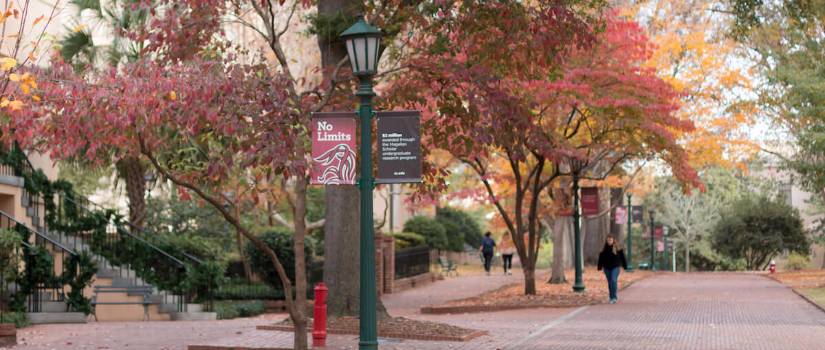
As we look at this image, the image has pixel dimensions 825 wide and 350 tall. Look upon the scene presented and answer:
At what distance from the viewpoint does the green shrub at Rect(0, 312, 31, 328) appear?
19.5m

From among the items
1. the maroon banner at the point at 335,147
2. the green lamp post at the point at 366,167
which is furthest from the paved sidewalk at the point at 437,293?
the maroon banner at the point at 335,147

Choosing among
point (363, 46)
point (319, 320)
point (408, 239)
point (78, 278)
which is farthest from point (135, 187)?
point (363, 46)

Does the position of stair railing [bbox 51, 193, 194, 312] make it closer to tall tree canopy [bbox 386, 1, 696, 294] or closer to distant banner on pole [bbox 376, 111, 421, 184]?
tall tree canopy [bbox 386, 1, 696, 294]

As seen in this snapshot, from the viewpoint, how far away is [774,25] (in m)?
25.3

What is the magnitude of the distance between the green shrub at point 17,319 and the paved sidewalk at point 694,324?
357 inches

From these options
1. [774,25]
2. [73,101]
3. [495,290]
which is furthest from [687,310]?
[73,101]

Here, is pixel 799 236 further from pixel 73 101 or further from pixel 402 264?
pixel 73 101

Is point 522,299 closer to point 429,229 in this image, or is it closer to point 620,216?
point 620,216

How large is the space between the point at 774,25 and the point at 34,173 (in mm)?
16982

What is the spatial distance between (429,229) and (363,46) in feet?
132

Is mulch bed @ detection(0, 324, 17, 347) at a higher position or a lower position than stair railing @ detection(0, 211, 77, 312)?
lower

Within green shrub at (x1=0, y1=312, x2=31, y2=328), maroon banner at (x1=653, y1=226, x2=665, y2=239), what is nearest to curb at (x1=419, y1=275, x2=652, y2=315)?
green shrub at (x1=0, y1=312, x2=31, y2=328)

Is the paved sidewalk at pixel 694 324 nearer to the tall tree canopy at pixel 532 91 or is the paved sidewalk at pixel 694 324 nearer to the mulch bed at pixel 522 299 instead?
the mulch bed at pixel 522 299

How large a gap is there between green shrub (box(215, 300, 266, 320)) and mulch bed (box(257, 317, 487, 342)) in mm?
5268
